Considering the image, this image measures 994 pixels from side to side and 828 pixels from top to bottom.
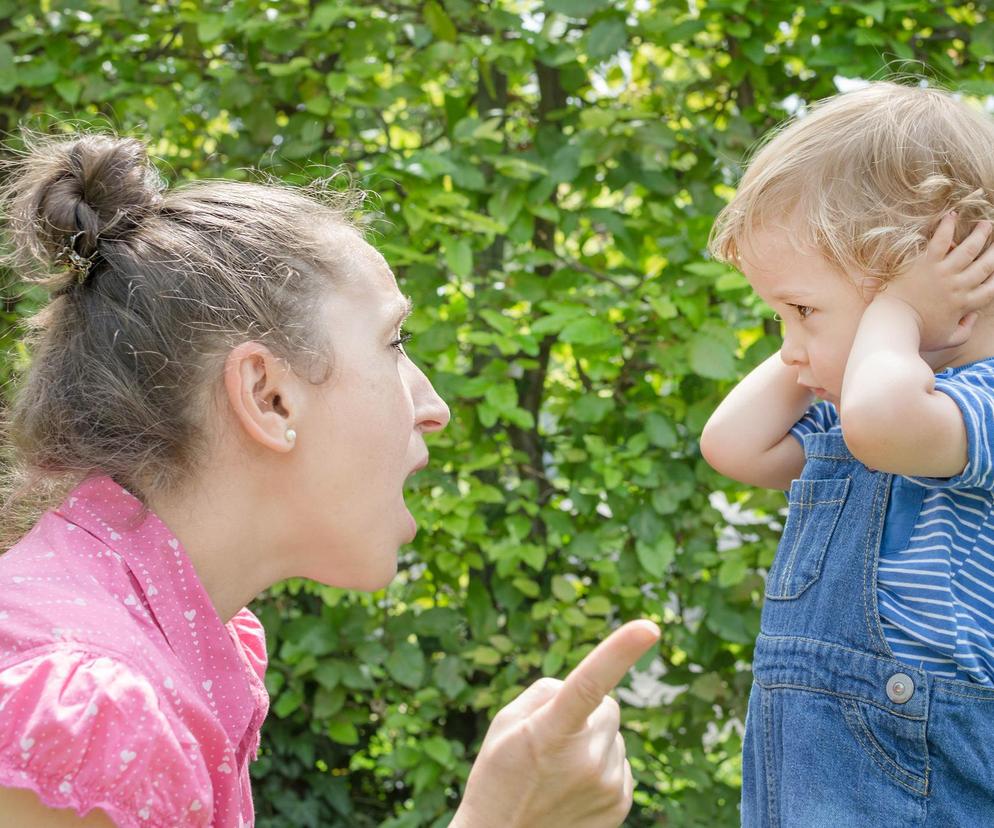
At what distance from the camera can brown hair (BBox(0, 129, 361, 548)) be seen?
151 centimetres

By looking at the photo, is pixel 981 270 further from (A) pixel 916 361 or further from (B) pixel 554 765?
(B) pixel 554 765

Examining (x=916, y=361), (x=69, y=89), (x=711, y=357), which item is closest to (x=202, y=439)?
(x=916, y=361)

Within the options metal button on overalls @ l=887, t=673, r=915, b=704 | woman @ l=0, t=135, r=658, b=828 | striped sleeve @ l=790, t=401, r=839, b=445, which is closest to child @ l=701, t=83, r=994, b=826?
metal button on overalls @ l=887, t=673, r=915, b=704

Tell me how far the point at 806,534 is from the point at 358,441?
61 cm

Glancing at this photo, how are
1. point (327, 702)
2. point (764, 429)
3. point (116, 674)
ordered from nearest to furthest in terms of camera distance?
point (116, 674), point (764, 429), point (327, 702)

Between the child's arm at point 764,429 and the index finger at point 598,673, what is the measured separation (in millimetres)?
622

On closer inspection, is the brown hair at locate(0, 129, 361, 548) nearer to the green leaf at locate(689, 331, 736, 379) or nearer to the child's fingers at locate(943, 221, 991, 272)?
the child's fingers at locate(943, 221, 991, 272)

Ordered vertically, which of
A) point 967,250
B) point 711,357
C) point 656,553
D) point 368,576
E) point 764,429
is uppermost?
point 967,250

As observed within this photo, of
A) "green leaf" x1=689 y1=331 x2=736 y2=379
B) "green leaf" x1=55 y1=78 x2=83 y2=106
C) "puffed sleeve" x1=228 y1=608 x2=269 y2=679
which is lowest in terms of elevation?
"puffed sleeve" x1=228 y1=608 x2=269 y2=679

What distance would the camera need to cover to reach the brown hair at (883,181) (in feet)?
4.67

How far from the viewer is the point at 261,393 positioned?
5.05ft

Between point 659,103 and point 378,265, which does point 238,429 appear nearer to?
point 378,265

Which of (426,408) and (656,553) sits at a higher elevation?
(426,408)

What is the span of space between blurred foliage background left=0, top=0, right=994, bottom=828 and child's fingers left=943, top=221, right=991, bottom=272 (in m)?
1.13
